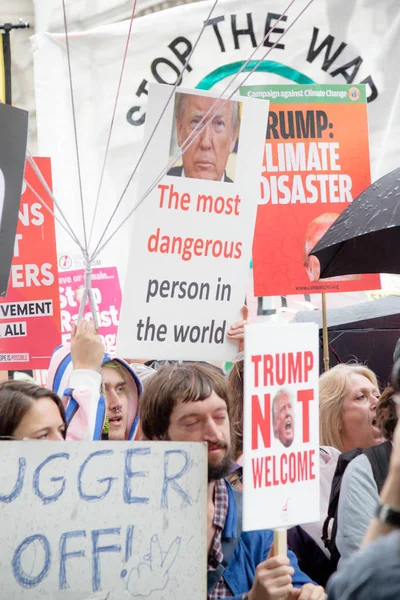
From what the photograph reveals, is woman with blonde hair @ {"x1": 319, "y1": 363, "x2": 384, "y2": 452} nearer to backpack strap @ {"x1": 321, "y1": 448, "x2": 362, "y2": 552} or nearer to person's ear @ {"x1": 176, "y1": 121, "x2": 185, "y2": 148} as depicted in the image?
backpack strap @ {"x1": 321, "y1": 448, "x2": 362, "y2": 552}

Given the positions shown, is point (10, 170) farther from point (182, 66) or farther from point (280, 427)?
point (182, 66)

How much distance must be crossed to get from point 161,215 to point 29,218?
1251 mm

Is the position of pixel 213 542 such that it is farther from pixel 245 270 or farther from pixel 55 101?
pixel 55 101

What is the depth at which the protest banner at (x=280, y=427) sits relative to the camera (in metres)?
2.41

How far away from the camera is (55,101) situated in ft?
20.7

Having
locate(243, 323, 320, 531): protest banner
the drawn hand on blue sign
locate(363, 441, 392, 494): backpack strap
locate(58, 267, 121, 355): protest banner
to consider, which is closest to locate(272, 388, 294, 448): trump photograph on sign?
locate(243, 323, 320, 531): protest banner

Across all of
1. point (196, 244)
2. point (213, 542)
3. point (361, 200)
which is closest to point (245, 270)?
point (196, 244)

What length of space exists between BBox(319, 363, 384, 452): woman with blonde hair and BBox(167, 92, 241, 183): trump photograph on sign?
3.30 feet

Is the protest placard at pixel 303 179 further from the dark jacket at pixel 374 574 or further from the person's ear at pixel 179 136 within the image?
the dark jacket at pixel 374 574

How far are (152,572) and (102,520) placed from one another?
6.3 inches

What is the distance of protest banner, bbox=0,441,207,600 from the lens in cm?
222

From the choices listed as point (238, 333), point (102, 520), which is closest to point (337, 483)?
point (238, 333)

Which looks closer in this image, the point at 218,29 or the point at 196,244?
the point at 196,244

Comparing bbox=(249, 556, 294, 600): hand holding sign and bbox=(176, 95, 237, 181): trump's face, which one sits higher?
bbox=(176, 95, 237, 181): trump's face
